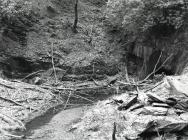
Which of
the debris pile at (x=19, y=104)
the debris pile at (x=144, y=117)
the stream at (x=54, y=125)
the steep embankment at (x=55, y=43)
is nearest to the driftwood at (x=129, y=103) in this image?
the debris pile at (x=144, y=117)

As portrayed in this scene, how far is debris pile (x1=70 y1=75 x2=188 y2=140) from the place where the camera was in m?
11.2

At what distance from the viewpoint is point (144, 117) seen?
12.3 meters

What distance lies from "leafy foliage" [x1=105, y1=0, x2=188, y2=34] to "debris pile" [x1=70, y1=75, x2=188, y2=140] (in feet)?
20.7

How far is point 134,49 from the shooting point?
78.3 feet

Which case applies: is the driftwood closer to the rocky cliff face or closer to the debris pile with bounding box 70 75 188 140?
the debris pile with bounding box 70 75 188 140

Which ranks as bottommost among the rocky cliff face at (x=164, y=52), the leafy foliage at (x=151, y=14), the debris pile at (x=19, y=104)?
the debris pile at (x=19, y=104)

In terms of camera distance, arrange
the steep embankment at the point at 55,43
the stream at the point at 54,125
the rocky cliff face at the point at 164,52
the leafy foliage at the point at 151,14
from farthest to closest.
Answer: the steep embankment at the point at 55,43 < the rocky cliff face at the point at 164,52 < the leafy foliage at the point at 151,14 < the stream at the point at 54,125

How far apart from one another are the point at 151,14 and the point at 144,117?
10.2 meters

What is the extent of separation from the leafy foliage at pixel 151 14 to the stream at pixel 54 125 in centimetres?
793

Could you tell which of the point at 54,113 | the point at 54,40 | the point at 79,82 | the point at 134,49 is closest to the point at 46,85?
the point at 79,82

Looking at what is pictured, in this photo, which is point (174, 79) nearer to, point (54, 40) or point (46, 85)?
point (46, 85)

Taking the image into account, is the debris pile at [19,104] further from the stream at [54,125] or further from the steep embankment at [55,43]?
the steep embankment at [55,43]

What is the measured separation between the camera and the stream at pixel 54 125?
41.1 feet

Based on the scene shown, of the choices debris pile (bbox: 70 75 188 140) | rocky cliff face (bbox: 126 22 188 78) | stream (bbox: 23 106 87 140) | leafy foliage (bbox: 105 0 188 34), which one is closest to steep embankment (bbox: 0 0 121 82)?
rocky cliff face (bbox: 126 22 188 78)
